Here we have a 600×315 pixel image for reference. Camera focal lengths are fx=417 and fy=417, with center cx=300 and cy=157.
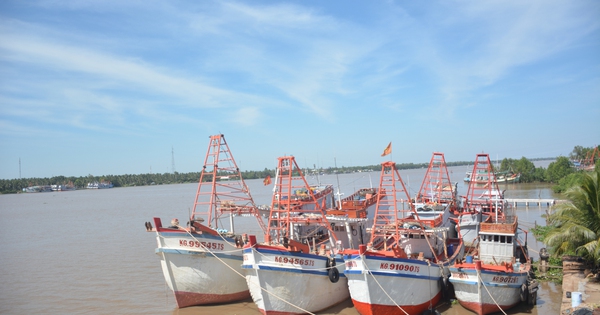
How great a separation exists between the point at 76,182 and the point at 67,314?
532 ft

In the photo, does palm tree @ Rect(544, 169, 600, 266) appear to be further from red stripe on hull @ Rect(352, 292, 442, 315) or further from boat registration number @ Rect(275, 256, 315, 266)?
boat registration number @ Rect(275, 256, 315, 266)

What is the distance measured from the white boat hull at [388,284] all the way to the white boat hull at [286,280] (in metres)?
1.26

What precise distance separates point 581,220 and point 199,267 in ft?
48.1

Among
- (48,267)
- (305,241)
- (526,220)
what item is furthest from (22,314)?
(526,220)

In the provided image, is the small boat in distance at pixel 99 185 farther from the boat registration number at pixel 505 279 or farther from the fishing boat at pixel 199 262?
the boat registration number at pixel 505 279

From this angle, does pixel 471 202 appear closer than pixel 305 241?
No

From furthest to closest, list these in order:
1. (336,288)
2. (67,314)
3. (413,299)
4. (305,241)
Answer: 1. (305,241)
2. (67,314)
3. (336,288)
4. (413,299)

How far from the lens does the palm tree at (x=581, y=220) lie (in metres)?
15.0

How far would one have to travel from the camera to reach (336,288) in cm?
1614

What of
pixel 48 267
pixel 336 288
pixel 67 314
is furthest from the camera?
pixel 48 267

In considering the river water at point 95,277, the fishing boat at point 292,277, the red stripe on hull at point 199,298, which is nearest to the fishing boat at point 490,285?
the river water at point 95,277

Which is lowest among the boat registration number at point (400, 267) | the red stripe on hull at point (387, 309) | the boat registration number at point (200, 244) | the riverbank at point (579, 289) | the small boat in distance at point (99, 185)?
the red stripe on hull at point (387, 309)

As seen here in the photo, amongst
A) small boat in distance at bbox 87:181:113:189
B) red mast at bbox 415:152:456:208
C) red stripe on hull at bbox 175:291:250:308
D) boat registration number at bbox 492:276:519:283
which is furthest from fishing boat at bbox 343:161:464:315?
small boat in distance at bbox 87:181:113:189

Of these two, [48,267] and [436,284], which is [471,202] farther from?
[48,267]
